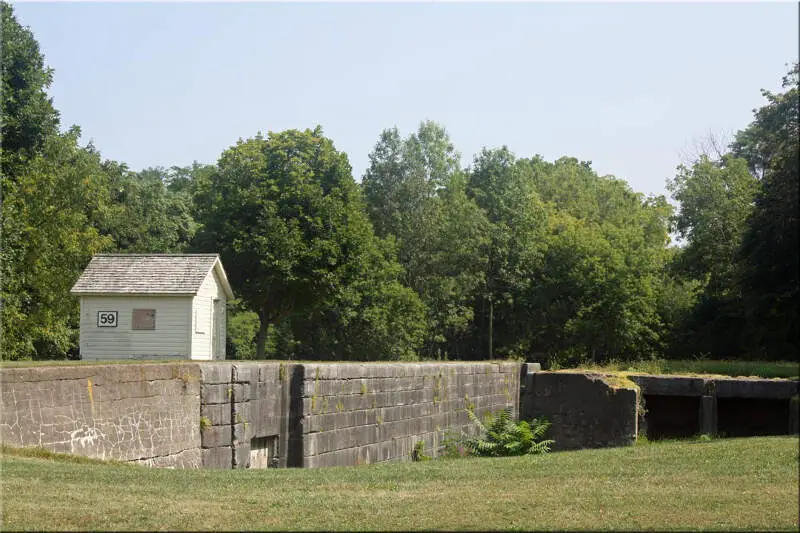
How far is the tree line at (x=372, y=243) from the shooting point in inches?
→ 1517

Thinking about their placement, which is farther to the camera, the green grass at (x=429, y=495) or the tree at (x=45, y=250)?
the tree at (x=45, y=250)

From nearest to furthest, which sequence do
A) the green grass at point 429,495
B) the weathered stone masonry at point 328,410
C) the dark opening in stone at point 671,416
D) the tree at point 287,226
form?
the green grass at point 429,495, the weathered stone masonry at point 328,410, the dark opening in stone at point 671,416, the tree at point 287,226

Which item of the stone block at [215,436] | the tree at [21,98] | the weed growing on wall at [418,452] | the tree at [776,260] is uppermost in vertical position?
the tree at [21,98]

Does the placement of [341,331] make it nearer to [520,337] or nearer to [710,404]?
[520,337]

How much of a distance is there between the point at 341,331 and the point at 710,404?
29048 millimetres

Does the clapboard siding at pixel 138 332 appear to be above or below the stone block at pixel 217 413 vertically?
above

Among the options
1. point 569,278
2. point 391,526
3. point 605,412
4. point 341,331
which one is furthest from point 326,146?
point 391,526

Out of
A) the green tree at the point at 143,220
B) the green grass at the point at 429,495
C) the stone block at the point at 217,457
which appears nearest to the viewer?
the green grass at the point at 429,495

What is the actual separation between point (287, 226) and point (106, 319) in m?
12.8

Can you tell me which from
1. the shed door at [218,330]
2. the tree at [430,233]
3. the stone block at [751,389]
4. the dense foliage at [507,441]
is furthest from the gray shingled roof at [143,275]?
the tree at [430,233]

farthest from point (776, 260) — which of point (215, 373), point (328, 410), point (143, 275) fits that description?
point (143, 275)

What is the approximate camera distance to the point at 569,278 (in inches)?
2164

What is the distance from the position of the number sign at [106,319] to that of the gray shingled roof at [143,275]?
0.70 metres

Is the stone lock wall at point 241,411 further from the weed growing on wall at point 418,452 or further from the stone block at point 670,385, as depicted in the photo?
the stone block at point 670,385
